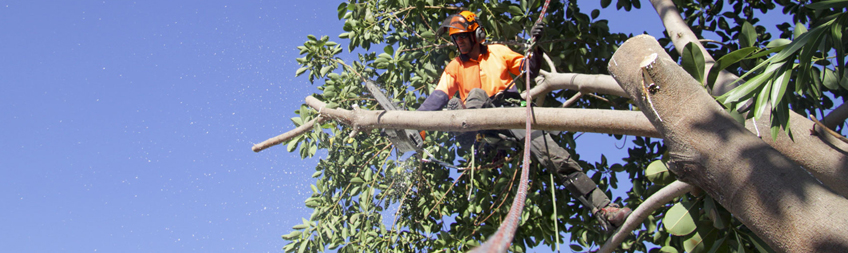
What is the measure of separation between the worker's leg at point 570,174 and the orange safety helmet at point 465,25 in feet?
2.54

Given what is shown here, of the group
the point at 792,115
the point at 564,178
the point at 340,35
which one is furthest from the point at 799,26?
the point at 340,35

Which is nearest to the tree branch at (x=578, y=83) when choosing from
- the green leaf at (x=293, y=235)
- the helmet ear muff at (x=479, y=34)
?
the helmet ear muff at (x=479, y=34)

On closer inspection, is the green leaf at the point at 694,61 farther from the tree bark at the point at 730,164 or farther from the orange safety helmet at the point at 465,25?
the orange safety helmet at the point at 465,25

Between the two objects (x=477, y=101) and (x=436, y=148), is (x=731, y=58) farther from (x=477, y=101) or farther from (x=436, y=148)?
(x=436, y=148)

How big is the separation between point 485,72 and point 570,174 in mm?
969

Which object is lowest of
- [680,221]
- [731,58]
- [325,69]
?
[680,221]

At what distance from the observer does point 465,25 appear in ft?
14.6

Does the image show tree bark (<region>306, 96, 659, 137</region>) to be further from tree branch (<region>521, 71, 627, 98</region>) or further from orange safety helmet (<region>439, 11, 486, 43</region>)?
orange safety helmet (<region>439, 11, 486, 43</region>)

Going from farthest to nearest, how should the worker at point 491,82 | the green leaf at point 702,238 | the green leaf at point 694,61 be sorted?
the worker at point 491,82 < the green leaf at point 702,238 < the green leaf at point 694,61

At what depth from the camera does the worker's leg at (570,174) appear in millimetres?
4031

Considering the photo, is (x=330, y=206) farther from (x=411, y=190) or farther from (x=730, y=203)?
(x=730, y=203)

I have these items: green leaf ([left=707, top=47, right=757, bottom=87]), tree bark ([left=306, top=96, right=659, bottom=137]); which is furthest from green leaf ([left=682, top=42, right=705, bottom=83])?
tree bark ([left=306, top=96, right=659, bottom=137])

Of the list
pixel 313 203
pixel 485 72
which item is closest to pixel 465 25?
pixel 485 72

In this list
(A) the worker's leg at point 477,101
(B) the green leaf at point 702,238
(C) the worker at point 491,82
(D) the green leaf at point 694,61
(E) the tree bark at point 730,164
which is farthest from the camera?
(C) the worker at point 491,82
